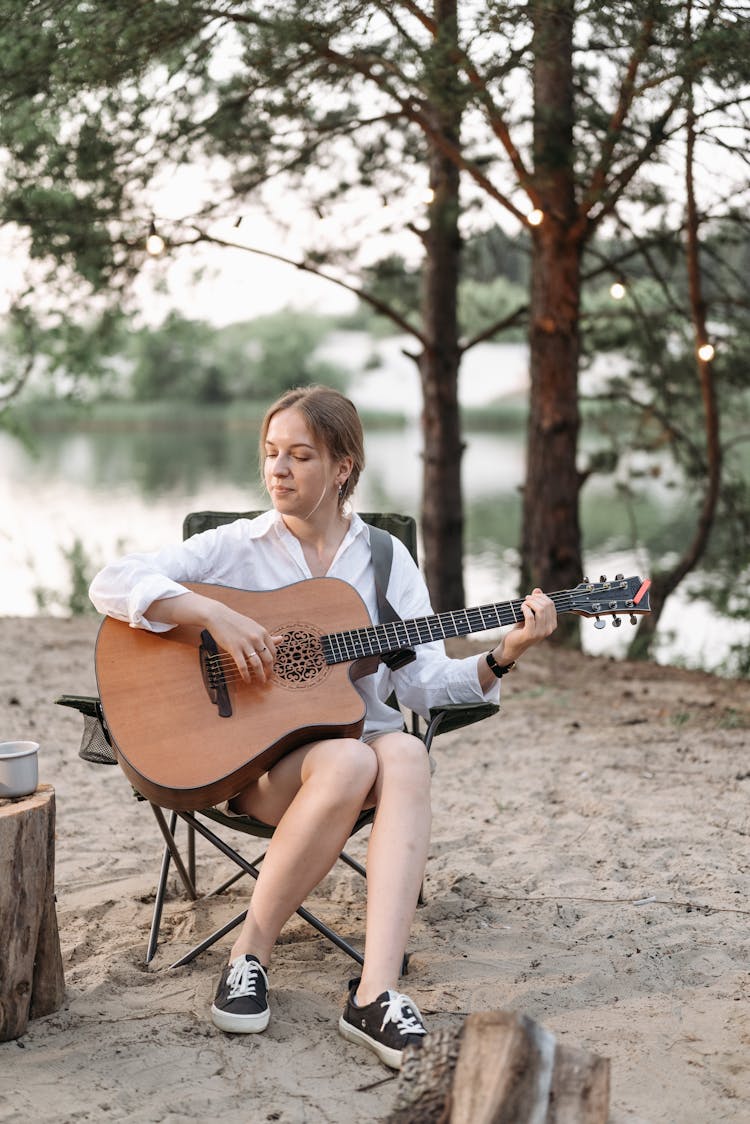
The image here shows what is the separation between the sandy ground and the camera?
2.09m

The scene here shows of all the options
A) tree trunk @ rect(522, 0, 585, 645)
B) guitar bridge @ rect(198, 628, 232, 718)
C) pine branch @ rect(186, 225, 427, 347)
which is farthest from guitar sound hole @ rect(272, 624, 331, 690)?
pine branch @ rect(186, 225, 427, 347)

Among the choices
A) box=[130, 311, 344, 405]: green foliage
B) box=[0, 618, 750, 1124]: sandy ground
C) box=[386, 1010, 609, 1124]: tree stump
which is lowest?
box=[0, 618, 750, 1124]: sandy ground

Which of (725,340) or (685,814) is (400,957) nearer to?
(685,814)

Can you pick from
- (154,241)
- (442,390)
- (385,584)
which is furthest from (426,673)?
(442,390)

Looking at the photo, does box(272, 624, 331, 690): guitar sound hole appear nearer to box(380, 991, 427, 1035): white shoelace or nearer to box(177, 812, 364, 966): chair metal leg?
box(177, 812, 364, 966): chair metal leg

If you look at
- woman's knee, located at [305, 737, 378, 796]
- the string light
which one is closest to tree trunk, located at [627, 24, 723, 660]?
the string light

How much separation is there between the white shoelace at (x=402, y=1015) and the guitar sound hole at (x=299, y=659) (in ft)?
2.17

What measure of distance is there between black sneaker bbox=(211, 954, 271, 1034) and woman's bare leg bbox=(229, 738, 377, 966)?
0.04m

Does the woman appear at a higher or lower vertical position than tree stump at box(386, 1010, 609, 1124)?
higher

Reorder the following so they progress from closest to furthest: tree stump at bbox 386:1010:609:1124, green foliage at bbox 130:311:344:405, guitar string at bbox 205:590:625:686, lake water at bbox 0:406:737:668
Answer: tree stump at bbox 386:1010:609:1124 < guitar string at bbox 205:590:625:686 < lake water at bbox 0:406:737:668 < green foliage at bbox 130:311:344:405

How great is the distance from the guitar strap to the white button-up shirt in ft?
0.06

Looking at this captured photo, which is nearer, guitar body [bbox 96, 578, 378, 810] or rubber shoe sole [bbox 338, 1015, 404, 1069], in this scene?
rubber shoe sole [bbox 338, 1015, 404, 1069]

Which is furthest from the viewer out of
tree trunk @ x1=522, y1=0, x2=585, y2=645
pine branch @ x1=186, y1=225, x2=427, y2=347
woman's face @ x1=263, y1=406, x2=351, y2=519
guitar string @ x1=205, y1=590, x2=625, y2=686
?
pine branch @ x1=186, y1=225, x2=427, y2=347

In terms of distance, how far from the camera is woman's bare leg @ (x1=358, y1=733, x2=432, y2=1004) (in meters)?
2.24
